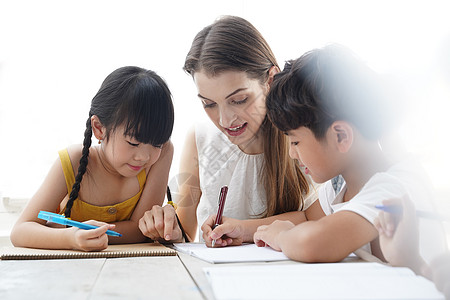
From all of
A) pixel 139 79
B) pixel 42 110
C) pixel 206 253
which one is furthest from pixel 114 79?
pixel 42 110

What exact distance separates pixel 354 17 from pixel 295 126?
106 centimetres

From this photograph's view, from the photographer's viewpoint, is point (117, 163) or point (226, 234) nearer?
point (226, 234)

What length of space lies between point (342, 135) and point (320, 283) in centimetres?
39

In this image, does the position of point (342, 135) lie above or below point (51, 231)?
above

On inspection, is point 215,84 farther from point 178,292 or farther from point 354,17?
point 354,17

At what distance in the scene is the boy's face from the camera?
32.6 inches

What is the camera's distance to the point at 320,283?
0.49 m

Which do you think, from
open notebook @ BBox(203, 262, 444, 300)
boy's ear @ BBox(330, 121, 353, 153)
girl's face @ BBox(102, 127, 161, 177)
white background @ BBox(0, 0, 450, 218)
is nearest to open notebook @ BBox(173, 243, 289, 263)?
open notebook @ BBox(203, 262, 444, 300)

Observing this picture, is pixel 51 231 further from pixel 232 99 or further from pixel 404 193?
pixel 404 193

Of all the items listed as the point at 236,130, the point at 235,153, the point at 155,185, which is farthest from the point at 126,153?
the point at 235,153

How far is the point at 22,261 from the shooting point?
0.71 metres

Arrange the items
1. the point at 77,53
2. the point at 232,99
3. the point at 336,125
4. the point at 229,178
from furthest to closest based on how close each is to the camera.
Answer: the point at 77,53 → the point at 229,178 → the point at 232,99 → the point at 336,125

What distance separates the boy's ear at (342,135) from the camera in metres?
0.81

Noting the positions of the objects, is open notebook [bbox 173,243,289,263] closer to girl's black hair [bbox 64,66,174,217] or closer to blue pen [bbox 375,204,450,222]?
blue pen [bbox 375,204,450,222]
